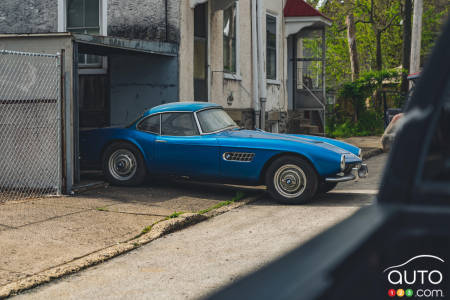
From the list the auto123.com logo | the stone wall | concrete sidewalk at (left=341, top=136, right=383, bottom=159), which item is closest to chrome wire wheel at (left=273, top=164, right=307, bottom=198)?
the stone wall

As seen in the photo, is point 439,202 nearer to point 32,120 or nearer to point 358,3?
point 32,120

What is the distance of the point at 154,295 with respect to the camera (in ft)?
16.1

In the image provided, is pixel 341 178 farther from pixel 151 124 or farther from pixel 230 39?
pixel 230 39

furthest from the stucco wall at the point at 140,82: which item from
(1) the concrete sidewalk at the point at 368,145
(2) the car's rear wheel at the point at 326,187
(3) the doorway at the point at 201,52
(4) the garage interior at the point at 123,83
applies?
(1) the concrete sidewalk at the point at 368,145

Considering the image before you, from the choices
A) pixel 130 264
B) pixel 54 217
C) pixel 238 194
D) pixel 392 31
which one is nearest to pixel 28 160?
pixel 54 217

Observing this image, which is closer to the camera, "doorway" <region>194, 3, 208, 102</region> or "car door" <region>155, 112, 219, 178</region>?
"car door" <region>155, 112, 219, 178</region>

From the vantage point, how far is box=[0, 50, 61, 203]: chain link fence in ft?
32.0

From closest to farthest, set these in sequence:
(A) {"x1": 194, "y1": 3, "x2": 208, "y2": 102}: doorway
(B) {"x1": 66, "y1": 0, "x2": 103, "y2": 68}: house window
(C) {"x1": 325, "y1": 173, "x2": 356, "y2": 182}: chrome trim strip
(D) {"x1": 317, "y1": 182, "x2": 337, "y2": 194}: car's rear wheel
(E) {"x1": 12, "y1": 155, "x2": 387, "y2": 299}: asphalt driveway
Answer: (E) {"x1": 12, "y1": 155, "x2": 387, "y2": 299}: asphalt driveway → (C) {"x1": 325, "y1": 173, "x2": 356, "y2": 182}: chrome trim strip → (D) {"x1": 317, "y1": 182, "x2": 337, "y2": 194}: car's rear wheel → (B) {"x1": 66, "y1": 0, "x2": 103, "y2": 68}: house window → (A) {"x1": 194, "y1": 3, "x2": 208, "y2": 102}: doorway

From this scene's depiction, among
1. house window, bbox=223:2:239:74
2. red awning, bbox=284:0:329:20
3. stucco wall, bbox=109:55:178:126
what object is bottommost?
stucco wall, bbox=109:55:178:126

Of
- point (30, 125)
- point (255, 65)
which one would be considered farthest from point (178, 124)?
point (255, 65)

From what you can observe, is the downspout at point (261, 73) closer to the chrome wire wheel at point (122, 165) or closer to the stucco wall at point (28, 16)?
the stucco wall at point (28, 16)

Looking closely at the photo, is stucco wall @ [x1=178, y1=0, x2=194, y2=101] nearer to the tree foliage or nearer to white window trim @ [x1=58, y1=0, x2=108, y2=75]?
white window trim @ [x1=58, y1=0, x2=108, y2=75]

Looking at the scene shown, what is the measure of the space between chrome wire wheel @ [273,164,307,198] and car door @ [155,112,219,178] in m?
0.93

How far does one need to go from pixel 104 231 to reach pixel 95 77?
7.62 meters
